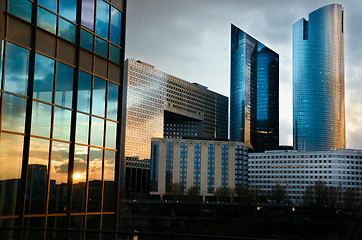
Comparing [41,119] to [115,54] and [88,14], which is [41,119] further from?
[115,54]

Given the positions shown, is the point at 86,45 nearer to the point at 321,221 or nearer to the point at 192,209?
the point at 321,221

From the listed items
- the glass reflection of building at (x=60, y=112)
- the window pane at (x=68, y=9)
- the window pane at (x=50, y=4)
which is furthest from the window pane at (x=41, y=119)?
the window pane at (x=68, y=9)

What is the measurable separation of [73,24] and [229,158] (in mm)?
178957

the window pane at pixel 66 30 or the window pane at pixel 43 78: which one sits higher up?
the window pane at pixel 66 30

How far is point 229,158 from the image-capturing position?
19588cm

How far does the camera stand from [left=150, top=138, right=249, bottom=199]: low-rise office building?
191625mm

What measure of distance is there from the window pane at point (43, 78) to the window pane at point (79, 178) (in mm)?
2958

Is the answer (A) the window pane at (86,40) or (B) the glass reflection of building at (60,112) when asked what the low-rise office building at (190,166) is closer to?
(B) the glass reflection of building at (60,112)

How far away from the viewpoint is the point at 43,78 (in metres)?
18.1

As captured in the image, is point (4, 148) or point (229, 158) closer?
point (4, 148)

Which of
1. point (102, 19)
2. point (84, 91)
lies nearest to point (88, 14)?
point (102, 19)

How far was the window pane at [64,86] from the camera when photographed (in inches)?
748

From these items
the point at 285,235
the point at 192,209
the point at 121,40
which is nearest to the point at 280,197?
the point at 192,209

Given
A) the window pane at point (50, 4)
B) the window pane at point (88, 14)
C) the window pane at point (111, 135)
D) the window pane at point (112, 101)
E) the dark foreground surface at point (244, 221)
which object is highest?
the window pane at point (88, 14)
